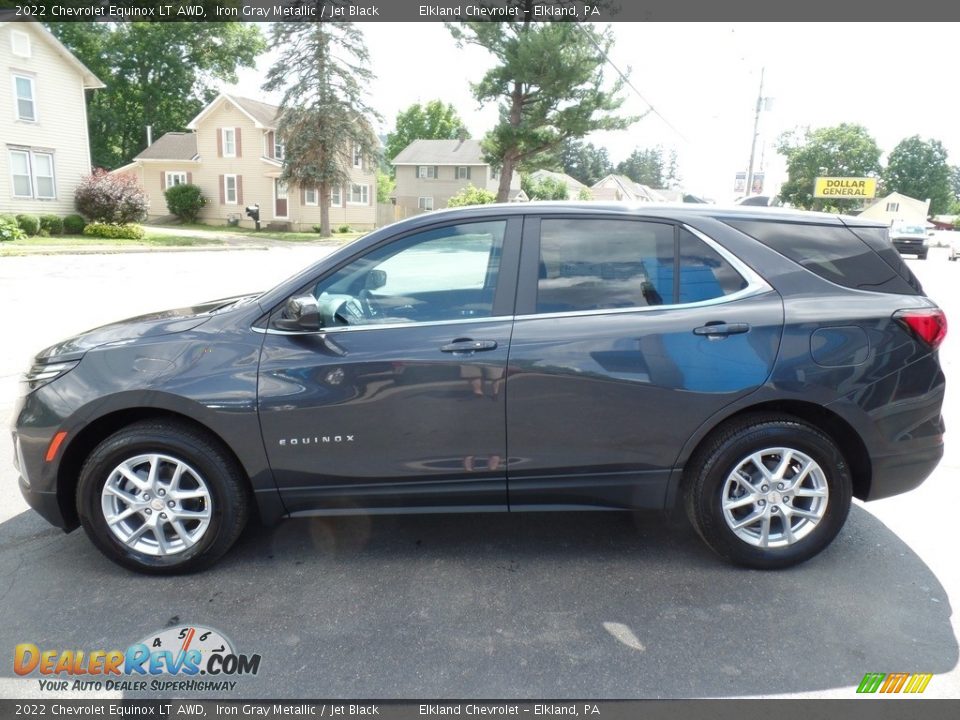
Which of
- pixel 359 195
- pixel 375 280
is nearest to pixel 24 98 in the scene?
pixel 359 195

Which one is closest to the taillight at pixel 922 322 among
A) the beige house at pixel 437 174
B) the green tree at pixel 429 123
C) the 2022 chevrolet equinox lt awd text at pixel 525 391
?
the 2022 chevrolet equinox lt awd text at pixel 525 391

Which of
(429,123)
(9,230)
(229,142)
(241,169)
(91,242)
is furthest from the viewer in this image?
(429,123)

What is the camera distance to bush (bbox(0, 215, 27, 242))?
23.1 m

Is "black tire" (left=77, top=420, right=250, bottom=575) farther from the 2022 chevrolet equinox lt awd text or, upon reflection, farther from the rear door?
the rear door

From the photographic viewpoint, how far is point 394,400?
318cm

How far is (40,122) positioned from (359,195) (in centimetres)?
2049

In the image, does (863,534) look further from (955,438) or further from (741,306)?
(955,438)

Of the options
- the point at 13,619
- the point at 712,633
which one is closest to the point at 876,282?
the point at 712,633

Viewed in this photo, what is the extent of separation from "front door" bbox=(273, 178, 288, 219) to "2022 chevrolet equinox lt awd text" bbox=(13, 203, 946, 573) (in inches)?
1570

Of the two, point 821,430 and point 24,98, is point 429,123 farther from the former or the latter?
point 821,430

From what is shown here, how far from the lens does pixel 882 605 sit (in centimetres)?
312

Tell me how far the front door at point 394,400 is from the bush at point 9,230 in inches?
996

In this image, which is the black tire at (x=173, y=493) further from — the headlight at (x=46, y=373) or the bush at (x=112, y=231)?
the bush at (x=112, y=231)

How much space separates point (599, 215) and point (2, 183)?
32.0 m
